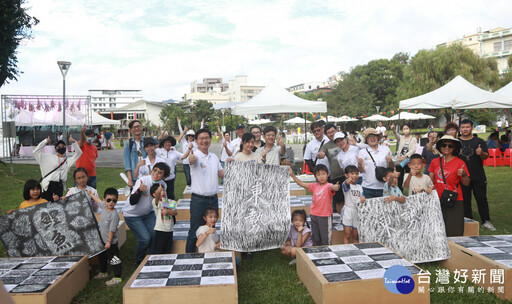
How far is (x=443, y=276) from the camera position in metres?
4.41

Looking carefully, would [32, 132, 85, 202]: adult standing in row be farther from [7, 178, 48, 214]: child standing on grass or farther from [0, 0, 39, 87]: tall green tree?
[0, 0, 39, 87]: tall green tree

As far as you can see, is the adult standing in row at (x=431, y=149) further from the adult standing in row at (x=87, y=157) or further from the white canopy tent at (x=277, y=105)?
Answer: the adult standing in row at (x=87, y=157)

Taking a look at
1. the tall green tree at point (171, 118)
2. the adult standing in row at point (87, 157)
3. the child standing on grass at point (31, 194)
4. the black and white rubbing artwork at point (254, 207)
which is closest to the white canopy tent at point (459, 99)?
the black and white rubbing artwork at point (254, 207)

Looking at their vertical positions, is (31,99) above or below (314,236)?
above

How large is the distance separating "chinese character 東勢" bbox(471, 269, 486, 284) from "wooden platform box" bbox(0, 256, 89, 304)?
15.4ft

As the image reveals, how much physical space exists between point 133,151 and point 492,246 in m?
5.71

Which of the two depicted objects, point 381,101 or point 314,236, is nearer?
point 314,236

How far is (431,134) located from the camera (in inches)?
279

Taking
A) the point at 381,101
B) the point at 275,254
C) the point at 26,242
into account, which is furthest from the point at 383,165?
the point at 381,101

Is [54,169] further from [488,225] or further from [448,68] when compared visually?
[448,68]

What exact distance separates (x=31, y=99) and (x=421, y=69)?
113ft

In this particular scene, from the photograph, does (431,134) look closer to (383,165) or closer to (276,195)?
(383,165)

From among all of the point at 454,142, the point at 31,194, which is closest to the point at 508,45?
the point at 454,142

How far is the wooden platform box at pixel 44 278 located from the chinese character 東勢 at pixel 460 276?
458cm
